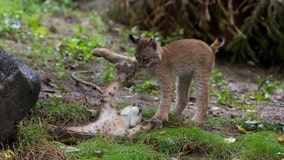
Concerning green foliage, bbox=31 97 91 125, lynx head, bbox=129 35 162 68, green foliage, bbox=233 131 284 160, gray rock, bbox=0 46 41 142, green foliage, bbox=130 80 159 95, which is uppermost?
lynx head, bbox=129 35 162 68

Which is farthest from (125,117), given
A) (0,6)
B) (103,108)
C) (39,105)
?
(0,6)

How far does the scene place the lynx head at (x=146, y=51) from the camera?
6148mm

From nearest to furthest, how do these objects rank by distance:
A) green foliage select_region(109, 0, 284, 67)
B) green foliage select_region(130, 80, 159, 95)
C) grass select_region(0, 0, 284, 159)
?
1. grass select_region(0, 0, 284, 159)
2. green foliage select_region(130, 80, 159, 95)
3. green foliage select_region(109, 0, 284, 67)

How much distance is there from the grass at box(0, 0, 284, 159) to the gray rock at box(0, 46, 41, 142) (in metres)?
0.15

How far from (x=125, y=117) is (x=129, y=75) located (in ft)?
1.61

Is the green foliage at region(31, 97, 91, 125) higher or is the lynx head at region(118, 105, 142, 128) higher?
the lynx head at region(118, 105, 142, 128)

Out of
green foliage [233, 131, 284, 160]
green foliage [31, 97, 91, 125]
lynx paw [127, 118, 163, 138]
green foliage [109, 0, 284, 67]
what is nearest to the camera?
green foliage [233, 131, 284, 160]

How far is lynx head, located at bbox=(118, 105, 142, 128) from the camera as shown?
5.98m

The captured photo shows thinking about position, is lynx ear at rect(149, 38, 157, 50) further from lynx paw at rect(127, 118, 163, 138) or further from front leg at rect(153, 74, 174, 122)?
lynx paw at rect(127, 118, 163, 138)

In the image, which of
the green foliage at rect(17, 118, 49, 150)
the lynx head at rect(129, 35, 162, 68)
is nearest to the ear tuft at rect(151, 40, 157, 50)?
the lynx head at rect(129, 35, 162, 68)

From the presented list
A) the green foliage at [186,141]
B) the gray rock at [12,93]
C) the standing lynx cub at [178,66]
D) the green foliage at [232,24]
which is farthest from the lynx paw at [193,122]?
the green foliage at [232,24]

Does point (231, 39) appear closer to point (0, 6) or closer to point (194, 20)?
point (194, 20)

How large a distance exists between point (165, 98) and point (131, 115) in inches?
18.6

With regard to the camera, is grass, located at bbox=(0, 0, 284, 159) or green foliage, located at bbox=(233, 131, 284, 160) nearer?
grass, located at bbox=(0, 0, 284, 159)
